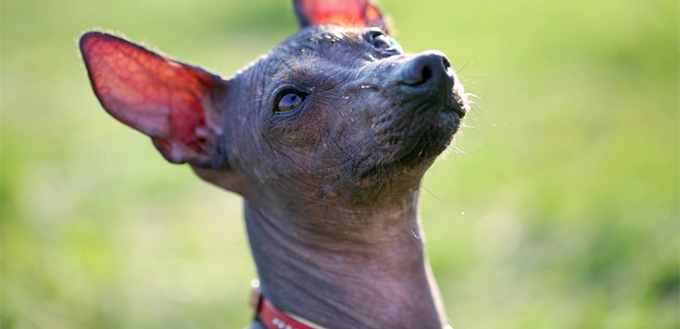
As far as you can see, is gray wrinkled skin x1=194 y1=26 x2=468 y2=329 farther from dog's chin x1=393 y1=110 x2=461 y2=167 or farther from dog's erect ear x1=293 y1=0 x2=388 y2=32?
dog's erect ear x1=293 y1=0 x2=388 y2=32

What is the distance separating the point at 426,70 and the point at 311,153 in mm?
567

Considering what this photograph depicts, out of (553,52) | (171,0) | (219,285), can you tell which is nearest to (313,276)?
(219,285)

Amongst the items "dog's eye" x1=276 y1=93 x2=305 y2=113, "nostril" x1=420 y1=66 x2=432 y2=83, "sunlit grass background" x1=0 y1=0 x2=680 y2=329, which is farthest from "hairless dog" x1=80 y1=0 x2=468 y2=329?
"sunlit grass background" x1=0 y1=0 x2=680 y2=329

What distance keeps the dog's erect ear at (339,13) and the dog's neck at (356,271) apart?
857 mm

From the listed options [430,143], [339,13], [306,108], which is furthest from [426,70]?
[339,13]

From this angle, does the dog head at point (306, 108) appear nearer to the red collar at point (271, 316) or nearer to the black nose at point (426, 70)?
the black nose at point (426, 70)

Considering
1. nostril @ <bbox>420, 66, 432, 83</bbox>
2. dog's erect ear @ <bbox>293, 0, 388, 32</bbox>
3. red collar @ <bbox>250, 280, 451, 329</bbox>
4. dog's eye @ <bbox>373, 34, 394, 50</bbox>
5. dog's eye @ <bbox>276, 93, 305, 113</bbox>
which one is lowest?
red collar @ <bbox>250, 280, 451, 329</bbox>

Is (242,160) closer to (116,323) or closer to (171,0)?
(116,323)

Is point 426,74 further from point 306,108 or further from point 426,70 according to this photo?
point 306,108

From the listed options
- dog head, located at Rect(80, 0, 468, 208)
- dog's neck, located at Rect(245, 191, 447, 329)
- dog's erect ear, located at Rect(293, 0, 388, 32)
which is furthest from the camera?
dog's erect ear, located at Rect(293, 0, 388, 32)

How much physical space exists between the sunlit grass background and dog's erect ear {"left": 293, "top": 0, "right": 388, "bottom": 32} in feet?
1.88

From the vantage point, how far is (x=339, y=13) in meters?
3.41

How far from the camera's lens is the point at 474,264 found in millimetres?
5527

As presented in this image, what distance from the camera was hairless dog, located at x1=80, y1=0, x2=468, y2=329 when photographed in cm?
262
